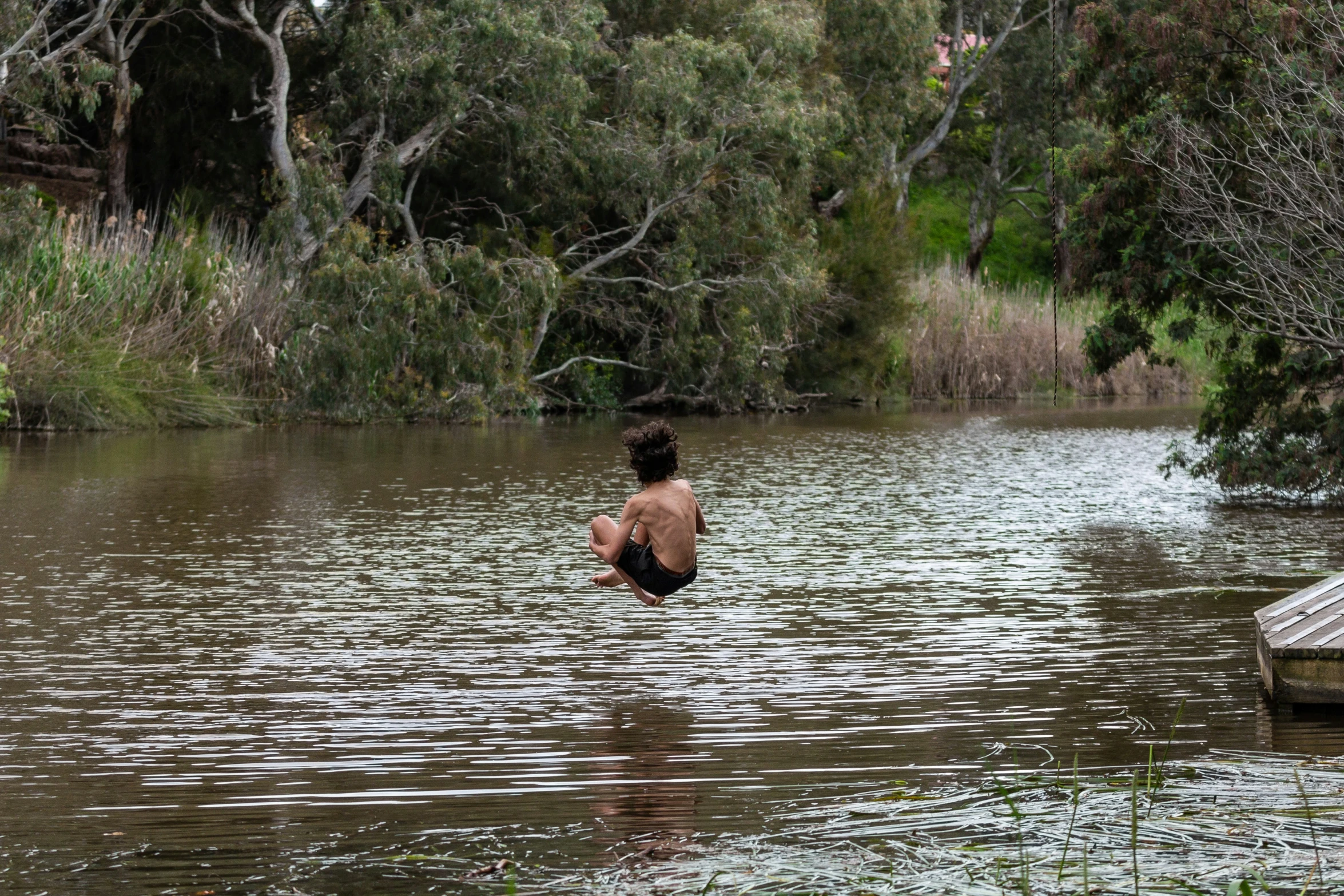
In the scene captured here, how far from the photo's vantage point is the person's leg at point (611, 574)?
767cm

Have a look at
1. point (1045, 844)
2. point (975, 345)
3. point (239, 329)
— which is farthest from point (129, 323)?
point (1045, 844)

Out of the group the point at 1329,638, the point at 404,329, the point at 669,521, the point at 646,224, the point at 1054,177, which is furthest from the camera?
the point at 646,224

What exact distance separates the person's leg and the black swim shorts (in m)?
0.03

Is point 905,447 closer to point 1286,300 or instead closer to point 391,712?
point 1286,300

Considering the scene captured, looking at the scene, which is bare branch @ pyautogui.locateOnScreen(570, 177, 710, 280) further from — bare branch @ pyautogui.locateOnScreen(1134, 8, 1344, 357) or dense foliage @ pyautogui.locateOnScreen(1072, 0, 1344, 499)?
bare branch @ pyautogui.locateOnScreen(1134, 8, 1344, 357)

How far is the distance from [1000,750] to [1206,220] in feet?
31.5

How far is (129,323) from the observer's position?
26609 millimetres

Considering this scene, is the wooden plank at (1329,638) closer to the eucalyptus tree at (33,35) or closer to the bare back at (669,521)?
the bare back at (669,521)

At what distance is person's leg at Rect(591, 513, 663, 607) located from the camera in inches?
302

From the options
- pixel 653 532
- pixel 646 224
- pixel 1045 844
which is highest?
pixel 646 224

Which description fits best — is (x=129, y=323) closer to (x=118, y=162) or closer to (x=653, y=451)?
(x=118, y=162)

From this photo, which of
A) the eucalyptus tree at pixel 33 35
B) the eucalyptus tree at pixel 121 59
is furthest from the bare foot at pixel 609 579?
the eucalyptus tree at pixel 121 59

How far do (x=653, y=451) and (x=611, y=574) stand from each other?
1.83 ft

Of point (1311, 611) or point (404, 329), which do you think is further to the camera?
point (404, 329)
